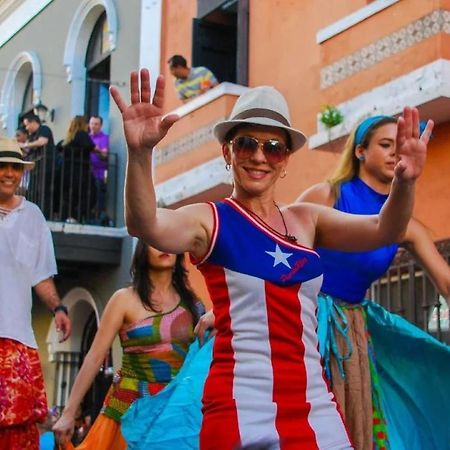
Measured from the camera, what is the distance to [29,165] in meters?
6.94

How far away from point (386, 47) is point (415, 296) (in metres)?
2.41

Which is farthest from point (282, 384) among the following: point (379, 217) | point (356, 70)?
point (356, 70)

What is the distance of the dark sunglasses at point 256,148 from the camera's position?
3715 millimetres

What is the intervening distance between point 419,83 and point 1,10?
1448 centimetres

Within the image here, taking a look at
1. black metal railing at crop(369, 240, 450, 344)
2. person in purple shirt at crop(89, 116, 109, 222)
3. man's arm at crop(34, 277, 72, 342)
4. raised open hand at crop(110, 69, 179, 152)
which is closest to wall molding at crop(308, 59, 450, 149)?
black metal railing at crop(369, 240, 450, 344)

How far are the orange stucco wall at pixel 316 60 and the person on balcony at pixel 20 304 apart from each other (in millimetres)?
4813

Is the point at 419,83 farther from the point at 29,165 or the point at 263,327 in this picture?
the point at 263,327

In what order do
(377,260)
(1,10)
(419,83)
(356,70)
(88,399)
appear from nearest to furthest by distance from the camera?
(377,260), (419,83), (356,70), (88,399), (1,10)

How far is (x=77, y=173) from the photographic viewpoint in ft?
57.0

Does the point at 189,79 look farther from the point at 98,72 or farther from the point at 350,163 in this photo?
the point at 350,163

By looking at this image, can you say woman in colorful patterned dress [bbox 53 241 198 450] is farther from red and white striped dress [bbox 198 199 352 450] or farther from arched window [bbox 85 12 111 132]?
arched window [bbox 85 12 111 132]

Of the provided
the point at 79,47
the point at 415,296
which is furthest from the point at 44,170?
the point at 415,296

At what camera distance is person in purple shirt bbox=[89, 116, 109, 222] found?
17469 mm

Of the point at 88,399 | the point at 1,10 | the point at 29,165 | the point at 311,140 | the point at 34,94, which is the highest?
the point at 1,10
